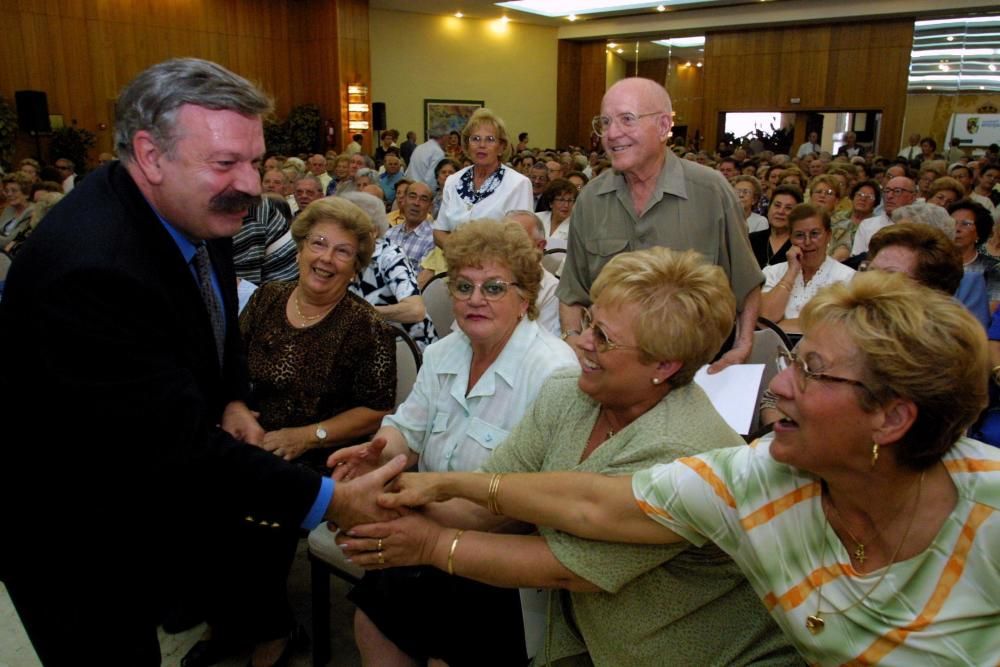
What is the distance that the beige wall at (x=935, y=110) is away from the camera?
49.6 ft

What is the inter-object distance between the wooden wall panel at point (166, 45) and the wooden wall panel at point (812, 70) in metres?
8.59

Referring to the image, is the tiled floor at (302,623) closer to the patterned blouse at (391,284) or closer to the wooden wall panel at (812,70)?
the patterned blouse at (391,284)

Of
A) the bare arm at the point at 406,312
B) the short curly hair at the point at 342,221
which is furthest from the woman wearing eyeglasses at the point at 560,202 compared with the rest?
the short curly hair at the point at 342,221

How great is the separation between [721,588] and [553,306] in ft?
7.17

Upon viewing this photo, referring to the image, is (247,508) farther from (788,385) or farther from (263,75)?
(263,75)

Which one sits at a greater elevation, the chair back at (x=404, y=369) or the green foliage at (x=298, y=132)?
the green foliage at (x=298, y=132)

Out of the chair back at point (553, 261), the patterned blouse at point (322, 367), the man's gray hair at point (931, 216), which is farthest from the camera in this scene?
the chair back at point (553, 261)

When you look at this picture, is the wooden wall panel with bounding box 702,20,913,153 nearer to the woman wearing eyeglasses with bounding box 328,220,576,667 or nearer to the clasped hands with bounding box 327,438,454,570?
the woman wearing eyeglasses with bounding box 328,220,576,667

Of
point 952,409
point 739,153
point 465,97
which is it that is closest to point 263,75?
point 465,97

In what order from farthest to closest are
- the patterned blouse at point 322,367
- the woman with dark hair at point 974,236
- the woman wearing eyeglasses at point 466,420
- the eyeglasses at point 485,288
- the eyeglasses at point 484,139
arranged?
the eyeglasses at point 484,139
the woman with dark hair at point 974,236
the patterned blouse at point 322,367
the eyeglasses at point 485,288
the woman wearing eyeglasses at point 466,420

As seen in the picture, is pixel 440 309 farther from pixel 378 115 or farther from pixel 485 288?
pixel 378 115

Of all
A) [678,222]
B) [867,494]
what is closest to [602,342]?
[867,494]

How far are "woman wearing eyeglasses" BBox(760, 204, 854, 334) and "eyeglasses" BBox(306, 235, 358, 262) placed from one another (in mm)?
2507

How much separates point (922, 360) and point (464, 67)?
19142mm
